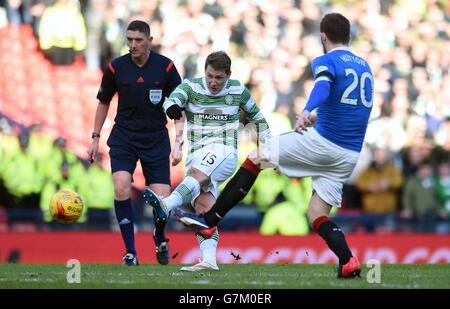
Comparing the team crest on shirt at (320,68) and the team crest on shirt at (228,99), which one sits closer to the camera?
Result: the team crest on shirt at (320,68)

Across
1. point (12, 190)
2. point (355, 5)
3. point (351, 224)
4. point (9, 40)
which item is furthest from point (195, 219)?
point (355, 5)

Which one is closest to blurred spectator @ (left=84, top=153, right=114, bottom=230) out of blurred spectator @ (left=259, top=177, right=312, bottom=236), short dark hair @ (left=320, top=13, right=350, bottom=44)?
blurred spectator @ (left=259, top=177, right=312, bottom=236)

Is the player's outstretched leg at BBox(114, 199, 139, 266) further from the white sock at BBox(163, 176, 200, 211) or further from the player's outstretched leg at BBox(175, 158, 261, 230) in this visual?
the player's outstretched leg at BBox(175, 158, 261, 230)

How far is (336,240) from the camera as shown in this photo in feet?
22.2

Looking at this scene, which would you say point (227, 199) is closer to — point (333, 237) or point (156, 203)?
point (156, 203)

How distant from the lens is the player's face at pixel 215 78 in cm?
754

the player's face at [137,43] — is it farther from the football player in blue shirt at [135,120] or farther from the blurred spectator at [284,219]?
the blurred spectator at [284,219]

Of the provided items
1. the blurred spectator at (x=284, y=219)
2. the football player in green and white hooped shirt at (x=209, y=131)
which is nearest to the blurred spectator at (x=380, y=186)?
the blurred spectator at (x=284, y=219)

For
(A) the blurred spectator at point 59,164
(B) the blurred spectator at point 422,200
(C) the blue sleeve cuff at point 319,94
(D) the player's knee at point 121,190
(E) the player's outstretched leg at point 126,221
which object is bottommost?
(B) the blurred spectator at point 422,200

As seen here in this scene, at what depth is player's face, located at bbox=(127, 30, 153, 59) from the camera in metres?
8.38

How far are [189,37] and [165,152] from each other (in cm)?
989

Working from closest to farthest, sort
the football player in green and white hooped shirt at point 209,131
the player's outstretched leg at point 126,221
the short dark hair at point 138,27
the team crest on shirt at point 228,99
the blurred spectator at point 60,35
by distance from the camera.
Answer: the football player in green and white hooped shirt at point 209,131 < the team crest on shirt at point 228,99 < the short dark hair at point 138,27 < the player's outstretched leg at point 126,221 < the blurred spectator at point 60,35

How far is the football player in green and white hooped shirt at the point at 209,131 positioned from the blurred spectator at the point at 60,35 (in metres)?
9.94

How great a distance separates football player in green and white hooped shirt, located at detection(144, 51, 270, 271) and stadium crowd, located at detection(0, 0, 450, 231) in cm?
693
